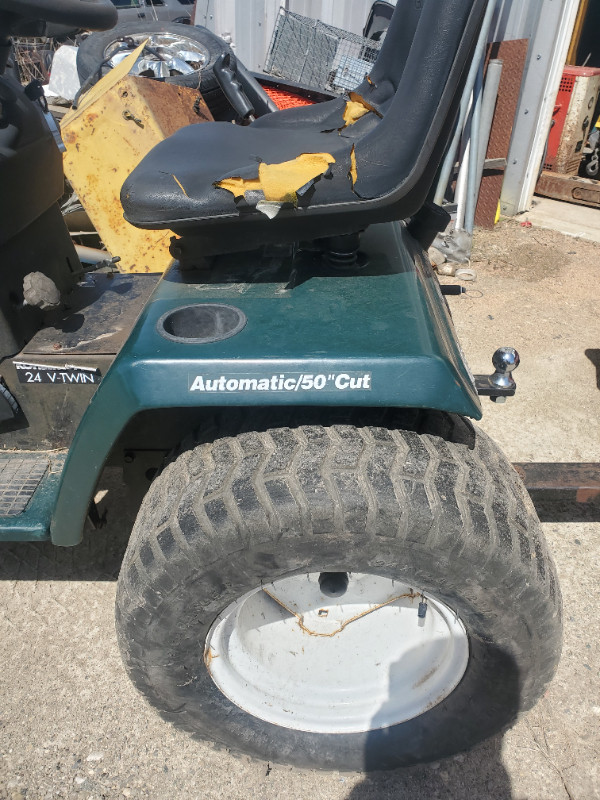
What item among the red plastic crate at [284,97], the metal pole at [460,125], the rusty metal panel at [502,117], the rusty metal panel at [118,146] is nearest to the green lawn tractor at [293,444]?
the rusty metal panel at [118,146]

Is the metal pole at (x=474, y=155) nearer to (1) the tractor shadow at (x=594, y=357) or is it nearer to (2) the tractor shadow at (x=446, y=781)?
(1) the tractor shadow at (x=594, y=357)

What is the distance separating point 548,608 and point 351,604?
535mm

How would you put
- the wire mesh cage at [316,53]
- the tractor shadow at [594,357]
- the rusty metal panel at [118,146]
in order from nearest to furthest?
the rusty metal panel at [118,146]
the tractor shadow at [594,357]
the wire mesh cage at [316,53]

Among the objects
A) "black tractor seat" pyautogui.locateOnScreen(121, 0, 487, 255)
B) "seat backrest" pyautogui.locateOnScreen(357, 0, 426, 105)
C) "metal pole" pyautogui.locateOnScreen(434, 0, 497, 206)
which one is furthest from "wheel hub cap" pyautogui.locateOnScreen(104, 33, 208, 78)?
"black tractor seat" pyautogui.locateOnScreen(121, 0, 487, 255)

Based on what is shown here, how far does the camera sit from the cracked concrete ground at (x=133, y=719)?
155cm

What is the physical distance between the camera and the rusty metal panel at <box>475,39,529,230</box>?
4.88 m

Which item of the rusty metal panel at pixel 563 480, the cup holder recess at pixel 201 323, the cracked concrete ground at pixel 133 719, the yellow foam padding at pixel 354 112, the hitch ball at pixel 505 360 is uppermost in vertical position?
the yellow foam padding at pixel 354 112

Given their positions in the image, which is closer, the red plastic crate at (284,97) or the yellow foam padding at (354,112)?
the yellow foam padding at (354,112)

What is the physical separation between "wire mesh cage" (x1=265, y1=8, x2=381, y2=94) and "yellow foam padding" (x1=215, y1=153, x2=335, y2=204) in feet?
16.4

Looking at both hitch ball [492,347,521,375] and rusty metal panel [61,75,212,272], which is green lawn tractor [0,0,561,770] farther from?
rusty metal panel [61,75,212,272]

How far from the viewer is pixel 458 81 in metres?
1.27

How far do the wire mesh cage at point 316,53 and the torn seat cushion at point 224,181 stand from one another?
4702 millimetres

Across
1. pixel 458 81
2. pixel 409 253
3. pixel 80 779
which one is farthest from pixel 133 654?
pixel 458 81

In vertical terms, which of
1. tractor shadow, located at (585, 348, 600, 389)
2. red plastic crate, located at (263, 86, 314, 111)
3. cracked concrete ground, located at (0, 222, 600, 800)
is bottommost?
cracked concrete ground, located at (0, 222, 600, 800)
